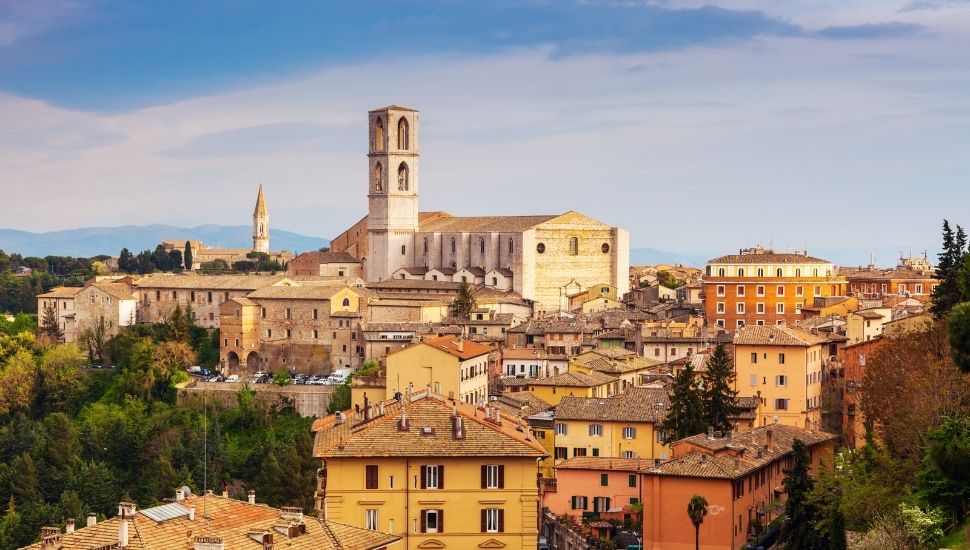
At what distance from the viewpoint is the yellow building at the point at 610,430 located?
130ft

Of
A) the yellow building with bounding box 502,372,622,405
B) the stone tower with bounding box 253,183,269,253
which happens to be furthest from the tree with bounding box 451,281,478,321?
the stone tower with bounding box 253,183,269,253

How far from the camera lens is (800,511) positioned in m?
28.2

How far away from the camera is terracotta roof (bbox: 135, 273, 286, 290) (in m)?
73.2

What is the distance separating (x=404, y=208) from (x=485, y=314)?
1619 centimetres

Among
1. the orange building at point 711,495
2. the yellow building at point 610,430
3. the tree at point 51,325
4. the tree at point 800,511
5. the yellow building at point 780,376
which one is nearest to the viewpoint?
the tree at point 800,511

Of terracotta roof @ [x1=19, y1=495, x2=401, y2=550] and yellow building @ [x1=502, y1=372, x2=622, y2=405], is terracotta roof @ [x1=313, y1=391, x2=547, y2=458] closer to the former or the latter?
terracotta roof @ [x1=19, y1=495, x2=401, y2=550]

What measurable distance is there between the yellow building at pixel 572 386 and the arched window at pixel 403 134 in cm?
3572

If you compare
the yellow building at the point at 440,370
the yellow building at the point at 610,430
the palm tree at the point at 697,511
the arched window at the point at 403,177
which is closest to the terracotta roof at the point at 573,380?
the yellow building at the point at 440,370

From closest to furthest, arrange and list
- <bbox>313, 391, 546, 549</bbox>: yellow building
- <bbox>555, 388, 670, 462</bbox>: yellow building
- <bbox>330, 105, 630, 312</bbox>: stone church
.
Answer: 1. <bbox>313, 391, 546, 549</bbox>: yellow building
2. <bbox>555, 388, 670, 462</bbox>: yellow building
3. <bbox>330, 105, 630, 312</bbox>: stone church

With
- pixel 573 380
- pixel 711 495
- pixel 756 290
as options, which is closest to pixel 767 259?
pixel 756 290

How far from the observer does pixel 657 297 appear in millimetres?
77000

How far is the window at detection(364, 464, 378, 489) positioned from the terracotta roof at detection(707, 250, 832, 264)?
38.6 m

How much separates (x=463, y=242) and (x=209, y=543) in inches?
2415

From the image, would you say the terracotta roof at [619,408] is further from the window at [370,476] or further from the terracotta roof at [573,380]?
the window at [370,476]
